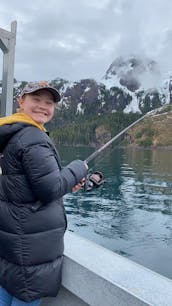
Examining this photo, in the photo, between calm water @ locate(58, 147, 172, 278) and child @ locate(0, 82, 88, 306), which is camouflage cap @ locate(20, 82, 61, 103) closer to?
child @ locate(0, 82, 88, 306)

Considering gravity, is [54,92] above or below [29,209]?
above

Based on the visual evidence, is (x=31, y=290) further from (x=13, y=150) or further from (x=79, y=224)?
(x=79, y=224)

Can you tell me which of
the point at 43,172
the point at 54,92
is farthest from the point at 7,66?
the point at 43,172

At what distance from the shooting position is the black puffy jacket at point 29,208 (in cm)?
184

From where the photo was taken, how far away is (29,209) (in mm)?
1886

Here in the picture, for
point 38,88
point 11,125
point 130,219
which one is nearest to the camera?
point 11,125

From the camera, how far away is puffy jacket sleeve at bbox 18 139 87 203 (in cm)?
181

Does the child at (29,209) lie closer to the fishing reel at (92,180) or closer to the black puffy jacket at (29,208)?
the black puffy jacket at (29,208)

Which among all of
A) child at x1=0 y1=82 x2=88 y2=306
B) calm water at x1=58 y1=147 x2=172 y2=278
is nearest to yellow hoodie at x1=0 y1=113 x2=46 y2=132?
child at x1=0 y1=82 x2=88 y2=306

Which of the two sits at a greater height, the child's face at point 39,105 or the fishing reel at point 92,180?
the child's face at point 39,105

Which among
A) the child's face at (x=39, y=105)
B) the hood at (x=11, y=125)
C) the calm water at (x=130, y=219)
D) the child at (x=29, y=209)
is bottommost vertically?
the calm water at (x=130, y=219)

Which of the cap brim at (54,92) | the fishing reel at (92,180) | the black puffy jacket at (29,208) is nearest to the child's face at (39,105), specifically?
the cap brim at (54,92)

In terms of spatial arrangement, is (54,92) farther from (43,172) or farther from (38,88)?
(43,172)

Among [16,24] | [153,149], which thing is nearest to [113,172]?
[16,24]
